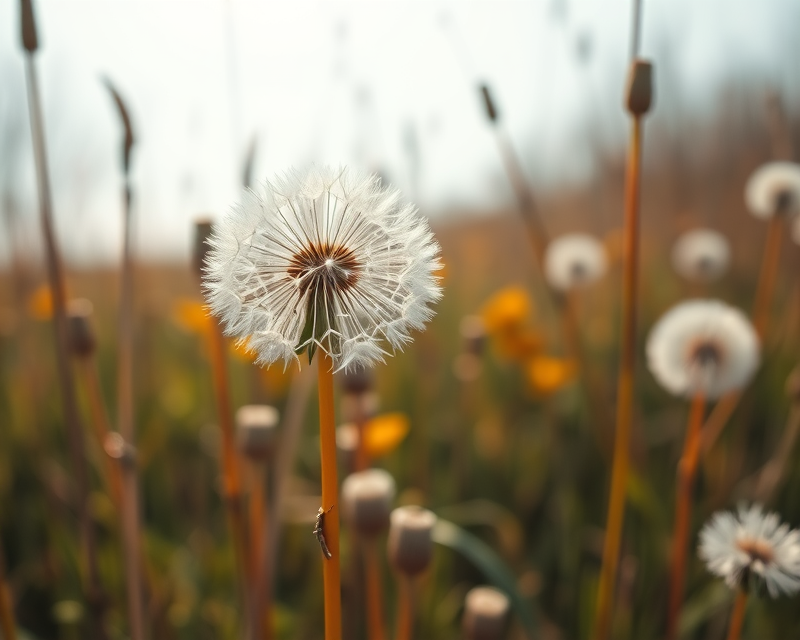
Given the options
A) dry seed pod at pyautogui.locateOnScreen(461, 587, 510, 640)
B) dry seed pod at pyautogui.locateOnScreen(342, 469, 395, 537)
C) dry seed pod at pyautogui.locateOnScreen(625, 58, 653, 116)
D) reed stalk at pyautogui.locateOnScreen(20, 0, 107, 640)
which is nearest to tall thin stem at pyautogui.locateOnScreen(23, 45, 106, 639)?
reed stalk at pyautogui.locateOnScreen(20, 0, 107, 640)

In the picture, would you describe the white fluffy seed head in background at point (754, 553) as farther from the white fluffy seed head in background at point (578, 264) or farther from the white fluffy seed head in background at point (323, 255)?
the white fluffy seed head in background at point (578, 264)

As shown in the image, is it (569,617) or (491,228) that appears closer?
(569,617)

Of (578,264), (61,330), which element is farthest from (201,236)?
(578,264)

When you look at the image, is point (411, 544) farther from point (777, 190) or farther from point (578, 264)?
point (578, 264)

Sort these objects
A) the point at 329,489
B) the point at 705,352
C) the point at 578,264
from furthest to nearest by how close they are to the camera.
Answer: the point at 578,264, the point at 705,352, the point at 329,489

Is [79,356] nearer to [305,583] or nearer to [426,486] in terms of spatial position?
[305,583]

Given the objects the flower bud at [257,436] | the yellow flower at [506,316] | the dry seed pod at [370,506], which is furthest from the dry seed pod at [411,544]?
the yellow flower at [506,316]

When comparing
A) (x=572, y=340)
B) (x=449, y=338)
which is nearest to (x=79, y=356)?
(x=572, y=340)
